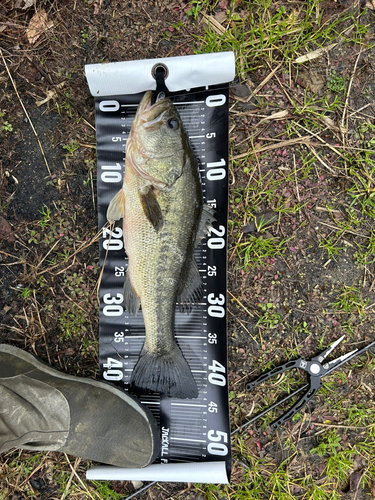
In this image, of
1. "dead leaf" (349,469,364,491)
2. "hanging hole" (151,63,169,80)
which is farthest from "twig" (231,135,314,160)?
"dead leaf" (349,469,364,491)

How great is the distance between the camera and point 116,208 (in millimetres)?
2572

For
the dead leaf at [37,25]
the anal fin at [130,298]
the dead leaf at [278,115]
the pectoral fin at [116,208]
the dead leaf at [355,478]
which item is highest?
the dead leaf at [37,25]

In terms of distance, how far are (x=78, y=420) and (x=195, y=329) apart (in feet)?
3.67

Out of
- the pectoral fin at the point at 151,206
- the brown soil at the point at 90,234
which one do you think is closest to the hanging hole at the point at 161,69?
the brown soil at the point at 90,234

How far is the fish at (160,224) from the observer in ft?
7.84

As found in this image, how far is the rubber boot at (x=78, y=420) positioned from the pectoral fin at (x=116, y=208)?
1.29 m

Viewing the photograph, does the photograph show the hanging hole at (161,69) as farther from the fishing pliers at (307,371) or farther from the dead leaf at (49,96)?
the fishing pliers at (307,371)

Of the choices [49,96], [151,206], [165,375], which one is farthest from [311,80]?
[165,375]

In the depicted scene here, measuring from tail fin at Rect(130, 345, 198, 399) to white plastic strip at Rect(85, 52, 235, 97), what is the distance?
202 cm

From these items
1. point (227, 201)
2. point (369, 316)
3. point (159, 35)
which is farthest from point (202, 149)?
point (369, 316)

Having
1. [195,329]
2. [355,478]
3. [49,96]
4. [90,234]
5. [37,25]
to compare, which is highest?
[37,25]

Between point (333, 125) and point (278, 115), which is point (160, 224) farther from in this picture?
point (333, 125)

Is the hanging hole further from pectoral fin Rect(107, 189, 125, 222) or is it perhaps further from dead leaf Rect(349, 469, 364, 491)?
dead leaf Rect(349, 469, 364, 491)

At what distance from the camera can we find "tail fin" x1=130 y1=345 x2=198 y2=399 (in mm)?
2668
